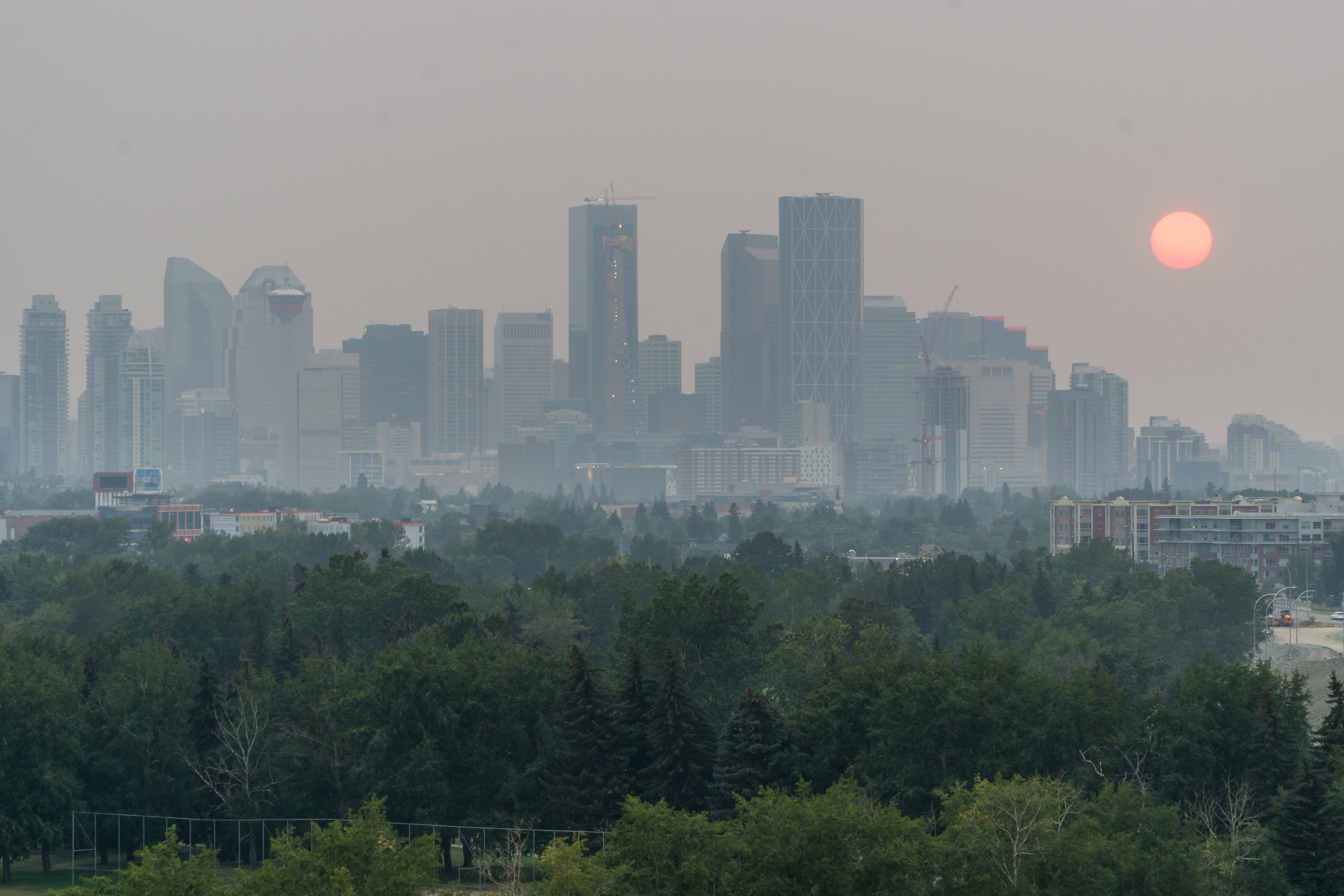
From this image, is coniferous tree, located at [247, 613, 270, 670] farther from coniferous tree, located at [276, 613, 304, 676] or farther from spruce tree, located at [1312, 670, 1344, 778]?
spruce tree, located at [1312, 670, 1344, 778]

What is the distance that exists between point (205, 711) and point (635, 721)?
17413mm

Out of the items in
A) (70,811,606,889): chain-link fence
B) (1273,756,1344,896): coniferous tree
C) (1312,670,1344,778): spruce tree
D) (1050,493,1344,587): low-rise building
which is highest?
(1050,493,1344,587): low-rise building

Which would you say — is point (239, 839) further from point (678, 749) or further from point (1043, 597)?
point (1043, 597)

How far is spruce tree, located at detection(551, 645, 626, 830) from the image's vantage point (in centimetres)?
5522

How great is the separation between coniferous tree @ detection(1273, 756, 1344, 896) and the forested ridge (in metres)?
0.07

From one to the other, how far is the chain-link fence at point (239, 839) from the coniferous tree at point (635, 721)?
2.93 meters

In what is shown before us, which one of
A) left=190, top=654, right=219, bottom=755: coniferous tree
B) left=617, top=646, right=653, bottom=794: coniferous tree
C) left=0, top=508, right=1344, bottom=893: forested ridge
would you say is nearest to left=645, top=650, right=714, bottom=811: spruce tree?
left=0, top=508, right=1344, bottom=893: forested ridge

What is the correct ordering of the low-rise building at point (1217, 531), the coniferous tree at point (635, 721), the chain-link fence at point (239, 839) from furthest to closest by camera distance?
the low-rise building at point (1217, 531), the coniferous tree at point (635, 721), the chain-link fence at point (239, 839)

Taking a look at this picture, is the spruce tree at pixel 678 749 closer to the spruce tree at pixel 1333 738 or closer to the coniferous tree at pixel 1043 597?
the spruce tree at pixel 1333 738

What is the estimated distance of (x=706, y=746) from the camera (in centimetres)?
5562

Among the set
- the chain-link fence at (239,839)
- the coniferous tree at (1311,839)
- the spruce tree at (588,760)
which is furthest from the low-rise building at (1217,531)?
the coniferous tree at (1311,839)

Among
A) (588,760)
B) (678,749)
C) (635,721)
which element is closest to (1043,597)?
(635,721)

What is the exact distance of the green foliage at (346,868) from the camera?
38.8 m

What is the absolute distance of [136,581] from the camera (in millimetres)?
117875
